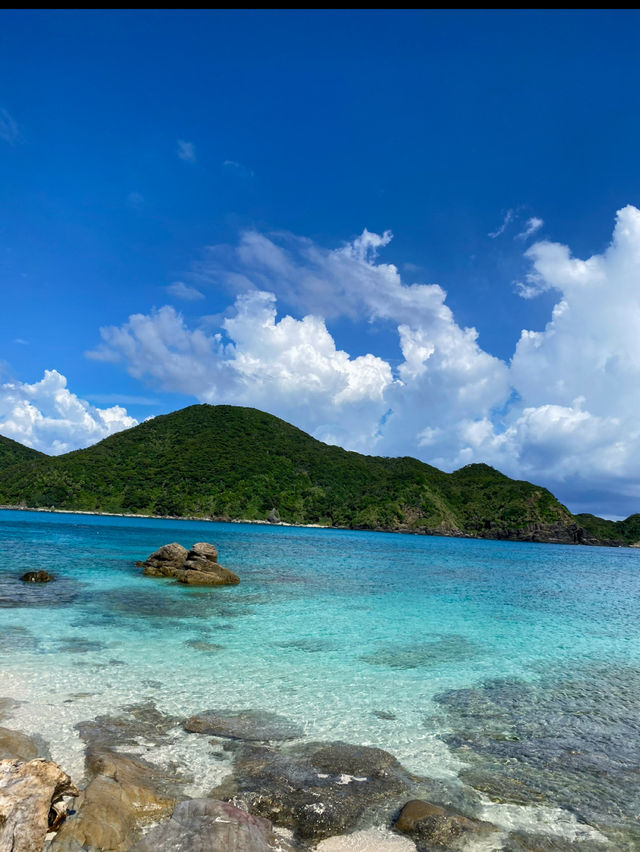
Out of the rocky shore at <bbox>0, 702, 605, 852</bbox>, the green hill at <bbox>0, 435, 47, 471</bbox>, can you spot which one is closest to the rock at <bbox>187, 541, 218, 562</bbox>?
the rocky shore at <bbox>0, 702, 605, 852</bbox>

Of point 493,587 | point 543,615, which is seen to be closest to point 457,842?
point 543,615

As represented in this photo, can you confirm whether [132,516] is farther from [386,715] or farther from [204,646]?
[386,715]

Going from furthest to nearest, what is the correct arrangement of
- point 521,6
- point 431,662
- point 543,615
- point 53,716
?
1. point 543,615
2. point 431,662
3. point 53,716
4. point 521,6

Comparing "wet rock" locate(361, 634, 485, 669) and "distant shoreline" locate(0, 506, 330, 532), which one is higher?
"wet rock" locate(361, 634, 485, 669)

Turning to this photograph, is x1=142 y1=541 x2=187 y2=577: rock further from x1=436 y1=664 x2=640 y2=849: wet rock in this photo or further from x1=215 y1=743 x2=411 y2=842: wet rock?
x1=215 y1=743 x2=411 y2=842: wet rock

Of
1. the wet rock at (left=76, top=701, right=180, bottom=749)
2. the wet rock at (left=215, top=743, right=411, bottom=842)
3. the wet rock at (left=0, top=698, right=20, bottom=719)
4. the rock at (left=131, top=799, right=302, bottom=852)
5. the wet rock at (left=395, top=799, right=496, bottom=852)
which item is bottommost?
the wet rock at (left=0, top=698, right=20, bottom=719)

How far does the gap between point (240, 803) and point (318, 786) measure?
4.43 ft

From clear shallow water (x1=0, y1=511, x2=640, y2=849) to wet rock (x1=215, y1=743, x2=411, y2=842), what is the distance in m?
0.52

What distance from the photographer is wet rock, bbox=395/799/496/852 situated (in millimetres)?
6904

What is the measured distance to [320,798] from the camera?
25.8 feet

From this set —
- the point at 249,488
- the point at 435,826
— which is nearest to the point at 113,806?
the point at 435,826

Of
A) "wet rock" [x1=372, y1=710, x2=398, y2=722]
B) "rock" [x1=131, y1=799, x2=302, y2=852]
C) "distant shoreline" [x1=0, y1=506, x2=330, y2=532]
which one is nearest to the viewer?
"rock" [x1=131, y1=799, x2=302, y2=852]

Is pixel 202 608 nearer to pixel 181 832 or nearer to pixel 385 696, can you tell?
pixel 385 696

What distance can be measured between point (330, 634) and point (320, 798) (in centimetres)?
1271
